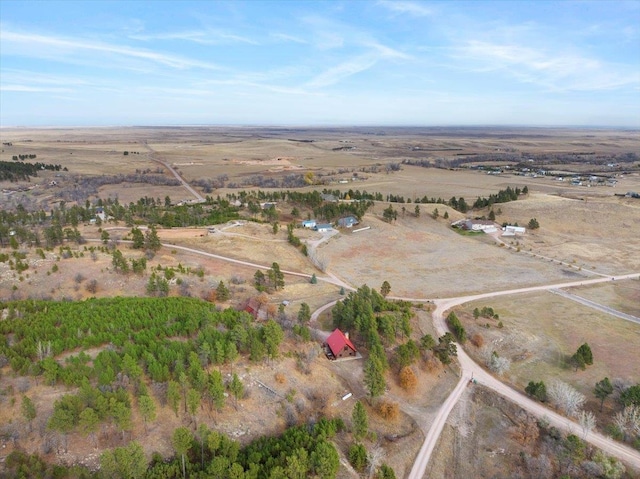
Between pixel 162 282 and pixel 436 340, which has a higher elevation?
pixel 162 282

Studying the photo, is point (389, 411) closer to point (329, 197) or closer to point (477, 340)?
point (477, 340)

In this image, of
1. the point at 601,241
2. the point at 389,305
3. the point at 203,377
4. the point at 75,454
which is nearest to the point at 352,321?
the point at 389,305

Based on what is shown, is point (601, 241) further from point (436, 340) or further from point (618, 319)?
point (436, 340)

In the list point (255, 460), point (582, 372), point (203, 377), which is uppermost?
point (203, 377)

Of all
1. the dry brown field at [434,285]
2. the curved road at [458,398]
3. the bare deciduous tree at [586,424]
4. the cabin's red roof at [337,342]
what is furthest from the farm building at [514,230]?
the bare deciduous tree at [586,424]

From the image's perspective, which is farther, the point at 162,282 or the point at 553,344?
the point at 162,282
